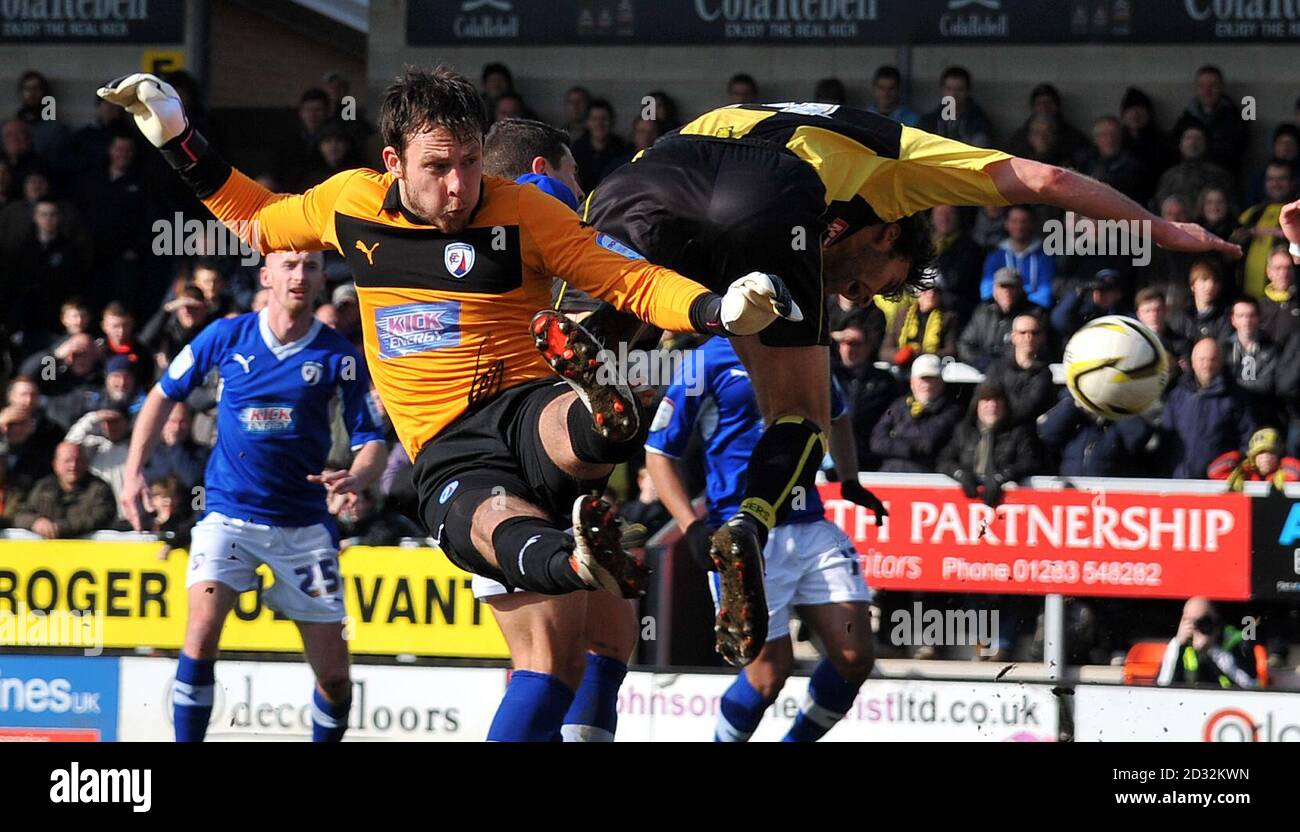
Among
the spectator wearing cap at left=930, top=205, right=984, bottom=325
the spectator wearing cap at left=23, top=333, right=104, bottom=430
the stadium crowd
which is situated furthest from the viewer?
the spectator wearing cap at left=23, top=333, right=104, bottom=430

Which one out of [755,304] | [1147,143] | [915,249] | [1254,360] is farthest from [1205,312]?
[755,304]

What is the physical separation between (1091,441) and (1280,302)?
1570mm

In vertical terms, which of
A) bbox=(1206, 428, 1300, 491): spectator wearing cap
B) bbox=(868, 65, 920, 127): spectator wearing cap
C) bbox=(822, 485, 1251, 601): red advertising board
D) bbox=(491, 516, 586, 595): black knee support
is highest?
bbox=(868, 65, 920, 127): spectator wearing cap

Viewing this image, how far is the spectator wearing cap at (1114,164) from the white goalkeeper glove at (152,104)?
7298mm

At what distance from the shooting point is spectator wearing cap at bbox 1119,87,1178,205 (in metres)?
11.9

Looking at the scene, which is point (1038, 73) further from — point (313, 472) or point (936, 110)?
point (313, 472)

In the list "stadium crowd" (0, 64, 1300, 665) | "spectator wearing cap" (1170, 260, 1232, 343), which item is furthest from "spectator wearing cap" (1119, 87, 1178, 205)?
"spectator wearing cap" (1170, 260, 1232, 343)

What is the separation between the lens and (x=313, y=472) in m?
8.29

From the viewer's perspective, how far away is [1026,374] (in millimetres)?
9953

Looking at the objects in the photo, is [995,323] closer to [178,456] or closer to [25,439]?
[178,456]

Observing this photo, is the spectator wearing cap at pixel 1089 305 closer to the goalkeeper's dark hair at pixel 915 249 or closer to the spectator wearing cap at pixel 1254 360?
the spectator wearing cap at pixel 1254 360


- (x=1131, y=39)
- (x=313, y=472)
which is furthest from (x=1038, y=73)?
(x=313, y=472)

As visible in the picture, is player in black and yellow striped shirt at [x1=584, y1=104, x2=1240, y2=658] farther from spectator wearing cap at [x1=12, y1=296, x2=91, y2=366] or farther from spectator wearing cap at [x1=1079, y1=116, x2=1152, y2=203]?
spectator wearing cap at [x1=12, y1=296, x2=91, y2=366]

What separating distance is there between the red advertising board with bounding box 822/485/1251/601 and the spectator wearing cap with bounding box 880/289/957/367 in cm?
177
